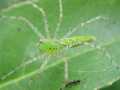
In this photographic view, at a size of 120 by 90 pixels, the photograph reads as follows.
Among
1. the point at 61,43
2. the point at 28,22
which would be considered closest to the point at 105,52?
the point at 61,43

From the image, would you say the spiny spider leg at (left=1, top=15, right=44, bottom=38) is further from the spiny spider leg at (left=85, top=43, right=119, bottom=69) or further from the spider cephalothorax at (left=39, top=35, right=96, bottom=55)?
the spiny spider leg at (left=85, top=43, right=119, bottom=69)

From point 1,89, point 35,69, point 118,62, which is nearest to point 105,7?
point 118,62

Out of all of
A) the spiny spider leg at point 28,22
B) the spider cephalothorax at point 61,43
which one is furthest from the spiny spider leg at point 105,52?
the spiny spider leg at point 28,22

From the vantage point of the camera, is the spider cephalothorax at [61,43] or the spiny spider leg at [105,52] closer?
the spiny spider leg at [105,52]

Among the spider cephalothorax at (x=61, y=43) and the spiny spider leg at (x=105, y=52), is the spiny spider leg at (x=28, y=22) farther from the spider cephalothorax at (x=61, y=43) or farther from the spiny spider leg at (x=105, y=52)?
the spiny spider leg at (x=105, y=52)

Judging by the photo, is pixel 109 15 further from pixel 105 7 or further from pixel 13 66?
pixel 13 66

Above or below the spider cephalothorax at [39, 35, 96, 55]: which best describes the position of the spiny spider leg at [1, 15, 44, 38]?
above

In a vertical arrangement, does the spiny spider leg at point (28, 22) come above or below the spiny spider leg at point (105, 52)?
above

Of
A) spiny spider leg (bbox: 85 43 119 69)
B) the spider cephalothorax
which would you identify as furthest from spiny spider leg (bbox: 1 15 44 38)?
spiny spider leg (bbox: 85 43 119 69)

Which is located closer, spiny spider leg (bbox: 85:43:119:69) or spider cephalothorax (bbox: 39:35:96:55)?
spiny spider leg (bbox: 85:43:119:69)

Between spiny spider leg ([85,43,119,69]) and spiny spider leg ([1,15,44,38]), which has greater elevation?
spiny spider leg ([1,15,44,38])

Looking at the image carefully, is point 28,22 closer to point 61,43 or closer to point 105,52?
point 61,43
